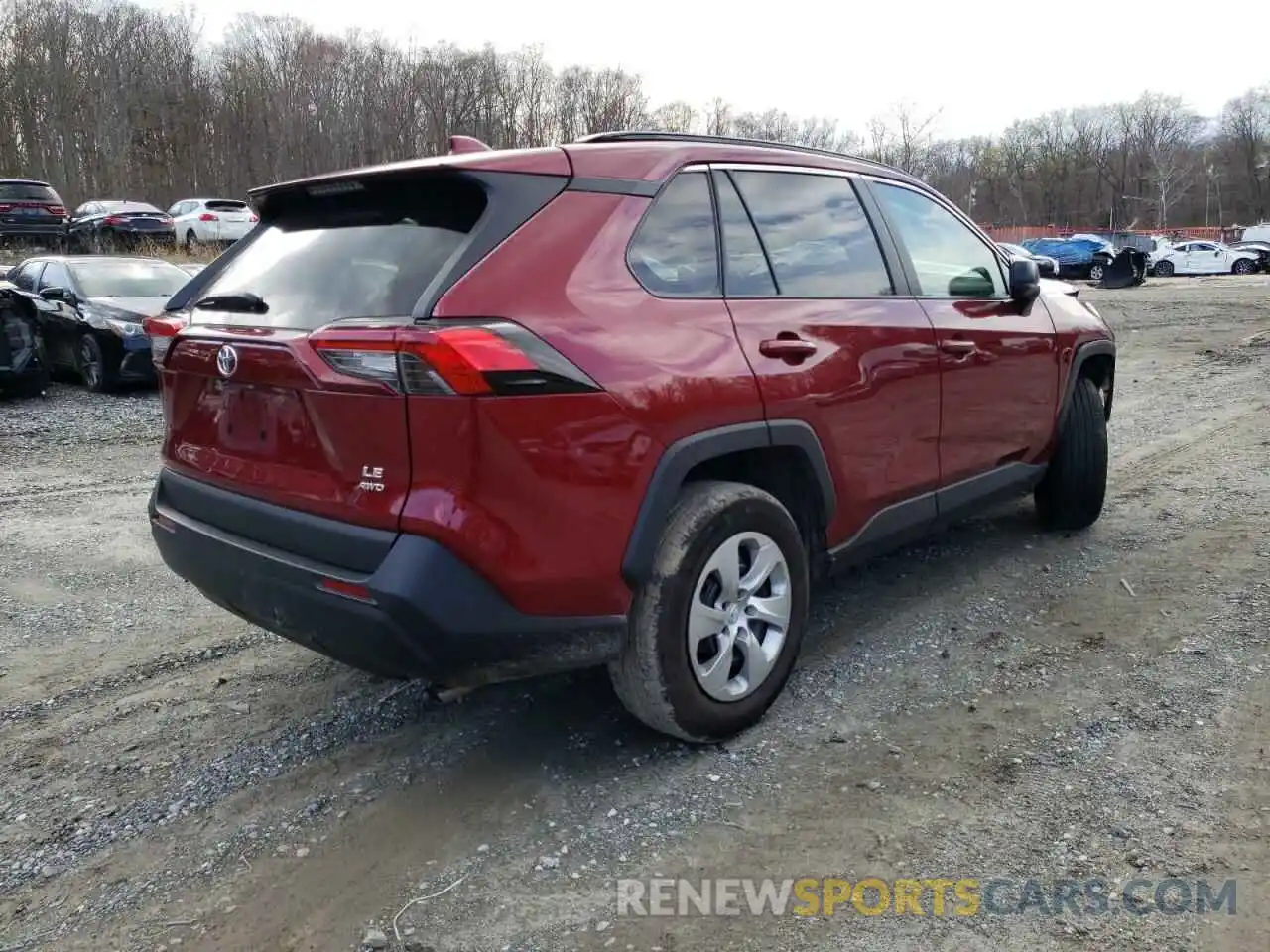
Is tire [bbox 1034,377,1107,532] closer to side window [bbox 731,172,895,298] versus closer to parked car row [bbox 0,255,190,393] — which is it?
side window [bbox 731,172,895,298]

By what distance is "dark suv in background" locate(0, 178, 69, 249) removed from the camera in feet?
71.6

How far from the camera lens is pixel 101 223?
74.5 ft

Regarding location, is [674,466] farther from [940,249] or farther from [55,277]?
[55,277]

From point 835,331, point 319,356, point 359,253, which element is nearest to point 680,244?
point 835,331

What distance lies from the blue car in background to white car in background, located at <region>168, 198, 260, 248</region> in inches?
1072

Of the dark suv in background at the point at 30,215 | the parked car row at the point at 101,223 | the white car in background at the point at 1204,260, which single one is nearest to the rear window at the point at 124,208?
the parked car row at the point at 101,223

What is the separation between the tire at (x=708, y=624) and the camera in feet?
9.12

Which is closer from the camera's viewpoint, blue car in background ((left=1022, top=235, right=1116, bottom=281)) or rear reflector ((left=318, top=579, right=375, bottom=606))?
rear reflector ((left=318, top=579, right=375, bottom=606))

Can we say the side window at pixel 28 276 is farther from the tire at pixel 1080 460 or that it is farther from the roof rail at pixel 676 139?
the tire at pixel 1080 460

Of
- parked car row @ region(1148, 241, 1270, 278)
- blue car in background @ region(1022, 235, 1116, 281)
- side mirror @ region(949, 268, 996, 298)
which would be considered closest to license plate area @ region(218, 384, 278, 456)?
side mirror @ region(949, 268, 996, 298)

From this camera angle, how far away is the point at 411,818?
2783mm

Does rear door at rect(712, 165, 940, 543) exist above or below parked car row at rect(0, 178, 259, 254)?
below

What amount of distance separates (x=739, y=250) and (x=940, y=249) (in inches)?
56.3

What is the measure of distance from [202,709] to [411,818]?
1.18 meters
